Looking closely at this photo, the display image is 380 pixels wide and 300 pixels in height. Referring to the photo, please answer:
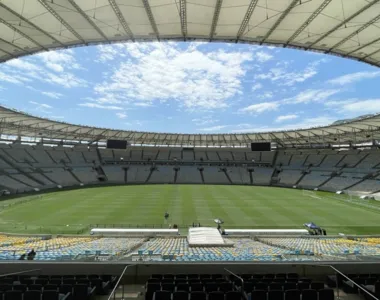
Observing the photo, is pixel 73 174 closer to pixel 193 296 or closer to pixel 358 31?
pixel 358 31

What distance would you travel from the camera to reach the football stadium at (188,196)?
7176 millimetres

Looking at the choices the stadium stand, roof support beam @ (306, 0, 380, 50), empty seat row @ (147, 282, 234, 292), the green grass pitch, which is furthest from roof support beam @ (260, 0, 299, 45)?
the stadium stand

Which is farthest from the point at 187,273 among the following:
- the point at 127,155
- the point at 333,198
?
the point at 127,155

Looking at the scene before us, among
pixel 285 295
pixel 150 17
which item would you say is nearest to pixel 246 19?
pixel 150 17

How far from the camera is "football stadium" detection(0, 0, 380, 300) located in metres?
7.18

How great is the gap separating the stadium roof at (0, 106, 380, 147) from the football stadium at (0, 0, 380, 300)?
430 millimetres

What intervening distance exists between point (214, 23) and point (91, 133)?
157 ft

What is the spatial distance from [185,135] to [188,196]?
18.0 metres

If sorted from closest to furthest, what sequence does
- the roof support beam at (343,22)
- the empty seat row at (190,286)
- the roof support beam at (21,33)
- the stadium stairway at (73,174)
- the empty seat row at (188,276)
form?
the empty seat row at (190,286)
the empty seat row at (188,276)
the roof support beam at (343,22)
the roof support beam at (21,33)
the stadium stairway at (73,174)

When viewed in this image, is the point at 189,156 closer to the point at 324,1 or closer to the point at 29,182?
the point at 29,182

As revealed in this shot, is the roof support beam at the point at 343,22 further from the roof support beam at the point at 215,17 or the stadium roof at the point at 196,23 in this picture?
the roof support beam at the point at 215,17

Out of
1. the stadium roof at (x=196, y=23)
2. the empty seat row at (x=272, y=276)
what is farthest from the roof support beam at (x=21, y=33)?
the empty seat row at (x=272, y=276)

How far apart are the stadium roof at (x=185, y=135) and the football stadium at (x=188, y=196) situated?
1.41 feet

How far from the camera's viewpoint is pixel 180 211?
108 feet
